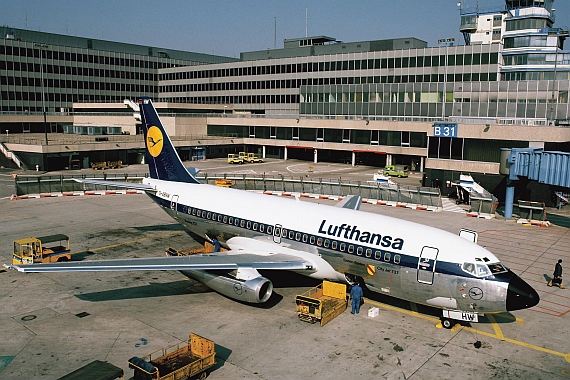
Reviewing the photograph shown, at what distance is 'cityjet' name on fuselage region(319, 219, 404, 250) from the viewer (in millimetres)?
25106

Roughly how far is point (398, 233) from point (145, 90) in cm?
15819

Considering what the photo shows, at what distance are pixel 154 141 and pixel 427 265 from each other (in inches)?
1000

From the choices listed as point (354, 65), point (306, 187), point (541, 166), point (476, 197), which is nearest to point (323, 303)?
point (541, 166)

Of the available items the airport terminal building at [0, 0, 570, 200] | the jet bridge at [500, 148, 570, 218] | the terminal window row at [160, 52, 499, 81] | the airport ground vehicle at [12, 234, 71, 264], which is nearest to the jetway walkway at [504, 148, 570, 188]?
the jet bridge at [500, 148, 570, 218]

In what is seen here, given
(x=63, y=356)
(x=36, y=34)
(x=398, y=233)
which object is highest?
(x=36, y=34)

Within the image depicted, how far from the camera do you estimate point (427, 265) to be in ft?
78.5

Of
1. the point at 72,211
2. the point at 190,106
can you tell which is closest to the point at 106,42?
the point at 190,106

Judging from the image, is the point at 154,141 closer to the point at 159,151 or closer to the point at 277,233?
the point at 159,151

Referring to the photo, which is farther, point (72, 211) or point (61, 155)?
point (61, 155)

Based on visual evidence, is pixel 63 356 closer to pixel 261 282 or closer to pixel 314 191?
pixel 261 282

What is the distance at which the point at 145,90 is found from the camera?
552 feet

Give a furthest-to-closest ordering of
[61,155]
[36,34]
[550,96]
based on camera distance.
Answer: [36,34]
[61,155]
[550,96]

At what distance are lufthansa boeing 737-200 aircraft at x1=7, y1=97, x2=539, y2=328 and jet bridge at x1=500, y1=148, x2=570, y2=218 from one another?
2335 cm

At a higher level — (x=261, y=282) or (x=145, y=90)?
(x=145, y=90)
